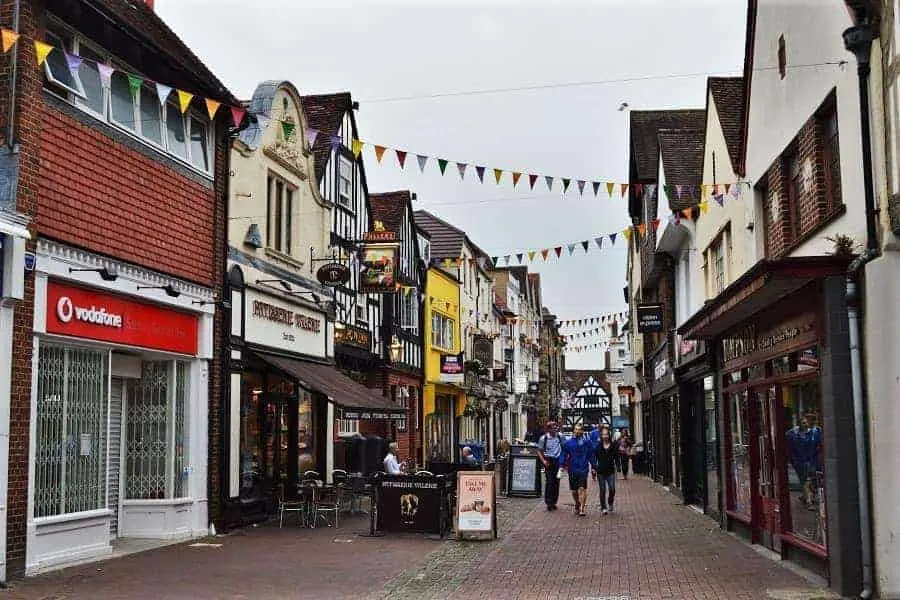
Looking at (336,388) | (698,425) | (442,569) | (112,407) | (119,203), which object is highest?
(119,203)

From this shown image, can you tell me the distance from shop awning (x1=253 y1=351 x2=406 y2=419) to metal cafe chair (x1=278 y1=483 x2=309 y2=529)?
178 cm

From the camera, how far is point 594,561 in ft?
43.0

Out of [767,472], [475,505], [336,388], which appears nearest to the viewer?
[767,472]

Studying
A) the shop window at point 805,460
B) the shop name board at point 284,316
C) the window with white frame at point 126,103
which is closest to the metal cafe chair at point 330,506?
the shop name board at point 284,316

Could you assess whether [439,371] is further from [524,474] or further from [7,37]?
[7,37]

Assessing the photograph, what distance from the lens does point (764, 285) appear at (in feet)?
35.1

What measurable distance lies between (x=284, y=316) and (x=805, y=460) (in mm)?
10440

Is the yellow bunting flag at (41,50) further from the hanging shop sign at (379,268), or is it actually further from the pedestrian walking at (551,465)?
the pedestrian walking at (551,465)

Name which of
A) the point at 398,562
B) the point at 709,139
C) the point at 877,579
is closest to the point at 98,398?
the point at 398,562

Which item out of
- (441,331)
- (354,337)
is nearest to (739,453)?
(354,337)

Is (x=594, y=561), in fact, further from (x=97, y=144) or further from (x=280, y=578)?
(x=97, y=144)

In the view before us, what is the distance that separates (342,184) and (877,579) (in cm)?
1853

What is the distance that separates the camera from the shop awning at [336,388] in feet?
58.5

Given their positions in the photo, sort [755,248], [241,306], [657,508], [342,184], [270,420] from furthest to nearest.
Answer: [342,184] → [657,508] → [270,420] → [241,306] → [755,248]
